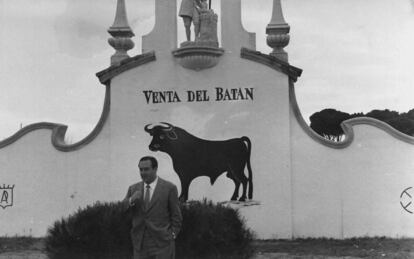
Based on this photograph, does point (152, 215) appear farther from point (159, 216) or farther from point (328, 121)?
point (328, 121)

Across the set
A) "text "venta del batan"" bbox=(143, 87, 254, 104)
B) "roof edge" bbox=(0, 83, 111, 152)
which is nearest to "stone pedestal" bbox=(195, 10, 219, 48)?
"text "venta del batan"" bbox=(143, 87, 254, 104)

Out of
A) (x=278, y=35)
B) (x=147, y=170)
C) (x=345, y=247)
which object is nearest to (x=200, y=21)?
(x=278, y=35)

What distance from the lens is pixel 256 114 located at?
1328cm

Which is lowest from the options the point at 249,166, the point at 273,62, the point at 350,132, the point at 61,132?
the point at 249,166

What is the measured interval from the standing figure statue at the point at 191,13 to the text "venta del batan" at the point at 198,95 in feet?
4.40

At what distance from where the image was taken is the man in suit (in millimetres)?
6426

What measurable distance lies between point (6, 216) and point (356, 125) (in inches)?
339

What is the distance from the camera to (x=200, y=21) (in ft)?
44.4

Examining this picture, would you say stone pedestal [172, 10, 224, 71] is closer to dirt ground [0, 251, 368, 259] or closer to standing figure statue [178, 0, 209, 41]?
standing figure statue [178, 0, 209, 41]

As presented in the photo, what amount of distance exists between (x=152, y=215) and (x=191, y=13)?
803 cm

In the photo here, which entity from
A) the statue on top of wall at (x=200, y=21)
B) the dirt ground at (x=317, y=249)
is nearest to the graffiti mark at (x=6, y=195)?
the dirt ground at (x=317, y=249)

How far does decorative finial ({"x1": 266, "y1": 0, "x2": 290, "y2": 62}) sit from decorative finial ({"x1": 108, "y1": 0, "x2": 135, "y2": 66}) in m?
3.38

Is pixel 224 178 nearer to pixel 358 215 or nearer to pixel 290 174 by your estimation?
pixel 290 174

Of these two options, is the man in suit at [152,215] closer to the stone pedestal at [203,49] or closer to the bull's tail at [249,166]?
the bull's tail at [249,166]
